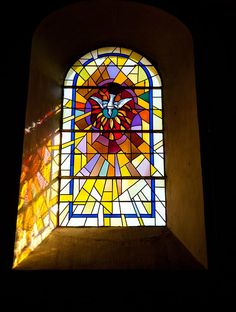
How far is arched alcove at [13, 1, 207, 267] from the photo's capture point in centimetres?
351

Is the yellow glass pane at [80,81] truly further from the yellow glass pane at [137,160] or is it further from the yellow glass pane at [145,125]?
the yellow glass pane at [137,160]

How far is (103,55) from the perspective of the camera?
4.66m

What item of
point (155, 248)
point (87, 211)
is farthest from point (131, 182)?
point (155, 248)

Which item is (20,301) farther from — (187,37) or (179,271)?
(187,37)

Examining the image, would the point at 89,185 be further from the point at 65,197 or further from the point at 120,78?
the point at 120,78

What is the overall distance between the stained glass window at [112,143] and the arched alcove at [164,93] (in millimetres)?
98

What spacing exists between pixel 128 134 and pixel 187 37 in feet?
3.56

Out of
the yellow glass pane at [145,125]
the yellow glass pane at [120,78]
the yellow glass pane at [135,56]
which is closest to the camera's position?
the yellow glass pane at [145,125]

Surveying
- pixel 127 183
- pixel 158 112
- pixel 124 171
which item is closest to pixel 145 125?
pixel 158 112

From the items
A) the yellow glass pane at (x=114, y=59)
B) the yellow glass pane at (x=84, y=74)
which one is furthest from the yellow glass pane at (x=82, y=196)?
the yellow glass pane at (x=114, y=59)

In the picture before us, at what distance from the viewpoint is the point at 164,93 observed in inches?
175

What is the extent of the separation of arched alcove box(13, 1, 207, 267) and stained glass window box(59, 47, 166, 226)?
10cm

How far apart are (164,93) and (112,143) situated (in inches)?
30.2

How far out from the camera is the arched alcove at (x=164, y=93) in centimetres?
351
